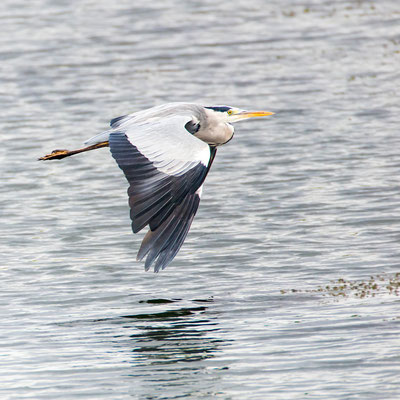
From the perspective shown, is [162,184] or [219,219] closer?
[162,184]

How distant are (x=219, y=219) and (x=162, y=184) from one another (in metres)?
3.57

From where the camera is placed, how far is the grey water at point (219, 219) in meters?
7.68

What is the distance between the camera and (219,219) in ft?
38.9

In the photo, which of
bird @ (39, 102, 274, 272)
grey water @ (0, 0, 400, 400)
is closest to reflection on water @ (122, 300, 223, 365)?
grey water @ (0, 0, 400, 400)

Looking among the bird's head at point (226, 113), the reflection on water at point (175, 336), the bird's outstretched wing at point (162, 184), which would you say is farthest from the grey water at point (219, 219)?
the bird's head at point (226, 113)

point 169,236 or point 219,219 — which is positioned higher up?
point 169,236

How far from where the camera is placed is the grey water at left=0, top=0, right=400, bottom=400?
7.68m

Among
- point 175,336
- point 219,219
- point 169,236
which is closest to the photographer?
point 175,336

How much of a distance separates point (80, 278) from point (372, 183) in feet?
14.4

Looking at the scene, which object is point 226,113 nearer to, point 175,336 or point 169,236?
point 169,236

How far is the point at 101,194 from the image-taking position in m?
13.0

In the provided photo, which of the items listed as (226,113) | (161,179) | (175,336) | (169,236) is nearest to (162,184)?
(161,179)

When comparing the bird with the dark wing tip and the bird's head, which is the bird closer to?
the dark wing tip

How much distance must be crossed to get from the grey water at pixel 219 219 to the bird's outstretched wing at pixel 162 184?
68 centimetres
